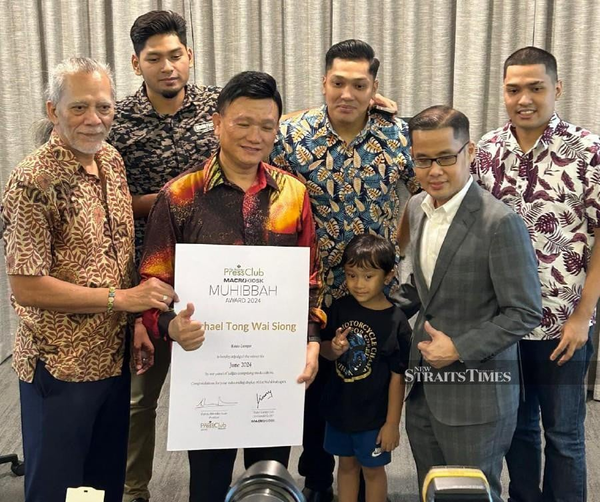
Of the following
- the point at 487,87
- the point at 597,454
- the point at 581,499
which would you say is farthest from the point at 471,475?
the point at 487,87

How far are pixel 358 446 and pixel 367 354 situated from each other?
0.34 metres

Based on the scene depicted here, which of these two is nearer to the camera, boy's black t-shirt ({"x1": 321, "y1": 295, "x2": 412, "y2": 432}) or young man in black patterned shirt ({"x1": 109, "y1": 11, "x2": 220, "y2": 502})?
boy's black t-shirt ({"x1": 321, "y1": 295, "x2": 412, "y2": 432})

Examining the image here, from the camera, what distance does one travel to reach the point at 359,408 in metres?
2.27

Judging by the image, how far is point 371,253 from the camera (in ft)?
7.23

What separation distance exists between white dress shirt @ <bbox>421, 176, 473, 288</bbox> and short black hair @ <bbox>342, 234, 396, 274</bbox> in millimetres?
263

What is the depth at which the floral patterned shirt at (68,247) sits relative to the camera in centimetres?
176

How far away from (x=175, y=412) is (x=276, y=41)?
2519mm

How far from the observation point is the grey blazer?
1769mm

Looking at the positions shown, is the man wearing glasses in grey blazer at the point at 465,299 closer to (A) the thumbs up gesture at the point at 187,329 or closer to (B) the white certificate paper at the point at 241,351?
(B) the white certificate paper at the point at 241,351

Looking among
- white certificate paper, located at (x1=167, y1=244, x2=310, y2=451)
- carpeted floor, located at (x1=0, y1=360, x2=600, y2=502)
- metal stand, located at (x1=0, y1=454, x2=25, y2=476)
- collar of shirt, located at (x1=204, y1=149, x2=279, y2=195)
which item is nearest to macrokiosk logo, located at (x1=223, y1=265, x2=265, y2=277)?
white certificate paper, located at (x1=167, y1=244, x2=310, y2=451)

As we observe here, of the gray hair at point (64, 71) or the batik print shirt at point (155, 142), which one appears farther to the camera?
the batik print shirt at point (155, 142)

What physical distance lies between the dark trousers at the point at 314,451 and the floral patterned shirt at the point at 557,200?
0.82 meters

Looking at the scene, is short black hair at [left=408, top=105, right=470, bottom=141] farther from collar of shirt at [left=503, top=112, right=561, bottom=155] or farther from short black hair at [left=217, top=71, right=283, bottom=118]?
collar of shirt at [left=503, top=112, right=561, bottom=155]

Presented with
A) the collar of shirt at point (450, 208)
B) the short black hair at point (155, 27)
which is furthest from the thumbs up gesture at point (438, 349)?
the short black hair at point (155, 27)
